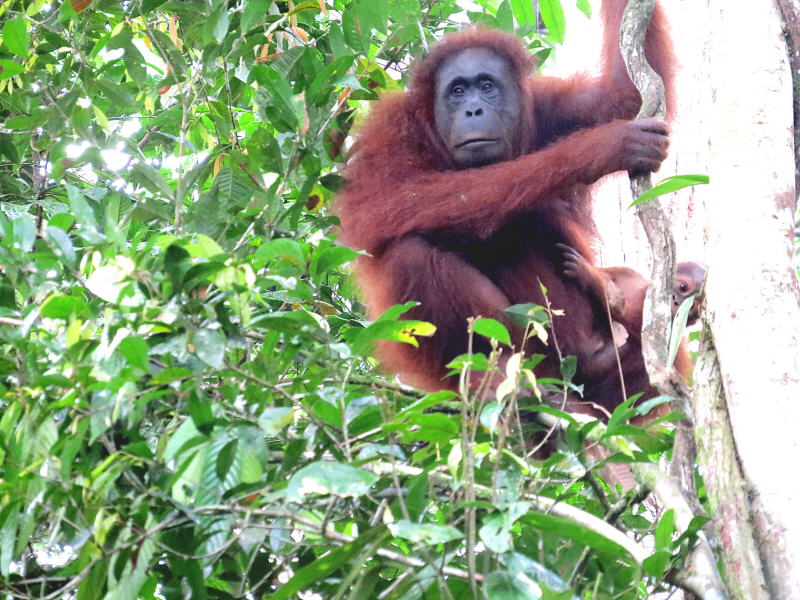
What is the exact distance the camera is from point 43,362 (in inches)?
74.5

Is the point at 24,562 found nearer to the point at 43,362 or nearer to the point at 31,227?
the point at 43,362

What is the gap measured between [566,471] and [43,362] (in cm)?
117

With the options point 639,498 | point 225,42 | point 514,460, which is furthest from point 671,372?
point 225,42

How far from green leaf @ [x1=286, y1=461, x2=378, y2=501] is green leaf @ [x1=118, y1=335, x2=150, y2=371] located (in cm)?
33

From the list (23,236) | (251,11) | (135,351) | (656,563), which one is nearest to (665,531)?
(656,563)

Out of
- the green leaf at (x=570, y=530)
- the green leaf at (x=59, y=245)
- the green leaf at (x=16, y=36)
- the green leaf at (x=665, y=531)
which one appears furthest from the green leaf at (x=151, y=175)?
the green leaf at (x=665, y=531)

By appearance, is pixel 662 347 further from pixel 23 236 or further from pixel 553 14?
pixel 553 14

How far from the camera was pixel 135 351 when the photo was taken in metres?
1.66

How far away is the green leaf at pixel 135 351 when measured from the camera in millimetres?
1653

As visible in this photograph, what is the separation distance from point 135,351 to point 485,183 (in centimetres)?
224

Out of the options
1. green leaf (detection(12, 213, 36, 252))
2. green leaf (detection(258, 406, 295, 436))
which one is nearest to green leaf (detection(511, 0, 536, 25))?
green leaf (detection(12, 213, 36, 252))

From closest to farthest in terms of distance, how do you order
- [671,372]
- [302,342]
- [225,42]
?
[302,342] → [671,372] → [225,42]

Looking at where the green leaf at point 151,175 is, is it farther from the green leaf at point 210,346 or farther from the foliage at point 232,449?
the green leaf at point 210,346

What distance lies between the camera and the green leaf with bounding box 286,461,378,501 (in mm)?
1628
